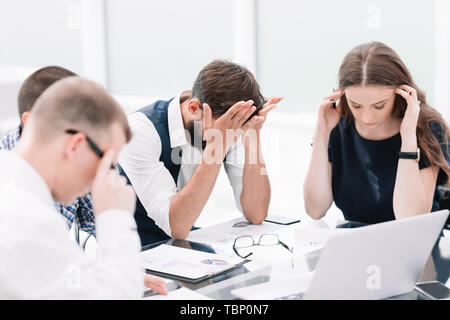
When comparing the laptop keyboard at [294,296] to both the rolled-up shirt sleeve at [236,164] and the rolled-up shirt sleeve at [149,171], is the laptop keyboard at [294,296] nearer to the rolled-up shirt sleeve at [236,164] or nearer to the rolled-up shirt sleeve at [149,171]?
the rolled-up shirt sleeve at [149,171]

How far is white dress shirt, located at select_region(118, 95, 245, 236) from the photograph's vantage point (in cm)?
202

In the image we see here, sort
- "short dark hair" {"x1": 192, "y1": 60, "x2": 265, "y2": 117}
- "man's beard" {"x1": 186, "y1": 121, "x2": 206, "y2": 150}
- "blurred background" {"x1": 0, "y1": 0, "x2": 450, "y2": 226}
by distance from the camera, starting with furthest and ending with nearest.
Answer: "blurred background" {"x1": 0, "y1": 0, "x2": 450, "y2": 226} → "man's beard" {"x1": 186, "y1": 121, "x2": 206, "y2": 150} → "short dark hair" {"x1": 192, "y1": 60, "x2": 265, "y2": 117}

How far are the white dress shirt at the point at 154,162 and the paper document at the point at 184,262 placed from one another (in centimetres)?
25

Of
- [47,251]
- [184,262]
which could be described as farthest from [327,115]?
[47,251]

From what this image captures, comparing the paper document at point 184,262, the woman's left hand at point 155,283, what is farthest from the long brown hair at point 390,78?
the woman's left hand at point 155,283

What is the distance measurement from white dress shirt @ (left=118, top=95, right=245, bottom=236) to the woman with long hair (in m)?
0.42

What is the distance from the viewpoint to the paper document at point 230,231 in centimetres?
188

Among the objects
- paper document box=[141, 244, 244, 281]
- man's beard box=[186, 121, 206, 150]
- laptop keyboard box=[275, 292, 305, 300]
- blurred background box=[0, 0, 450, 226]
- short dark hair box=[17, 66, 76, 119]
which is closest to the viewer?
laptop keyboard box=[275, 292, 305, 300]

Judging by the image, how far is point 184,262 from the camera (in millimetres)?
1611

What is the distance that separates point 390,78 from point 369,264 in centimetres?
102

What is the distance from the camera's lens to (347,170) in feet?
7.53

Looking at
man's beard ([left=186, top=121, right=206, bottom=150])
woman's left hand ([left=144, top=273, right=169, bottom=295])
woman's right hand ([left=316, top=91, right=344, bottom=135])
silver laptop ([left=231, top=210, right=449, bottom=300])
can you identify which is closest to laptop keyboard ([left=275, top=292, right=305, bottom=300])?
silver laptop ([left=231, top=210, right=449, bottom=300])

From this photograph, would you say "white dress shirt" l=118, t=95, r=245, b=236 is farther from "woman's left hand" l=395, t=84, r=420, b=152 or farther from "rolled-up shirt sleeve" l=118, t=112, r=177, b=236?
"woman's left hand" l=395, t=84, r=420, b=152

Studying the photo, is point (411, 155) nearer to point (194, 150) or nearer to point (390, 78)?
point (390, 78)
